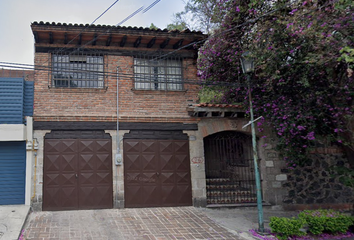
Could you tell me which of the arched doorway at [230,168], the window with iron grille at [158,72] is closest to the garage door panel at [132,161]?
the window with iron grille at [158,72]

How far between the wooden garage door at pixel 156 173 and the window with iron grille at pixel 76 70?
7.53 ft

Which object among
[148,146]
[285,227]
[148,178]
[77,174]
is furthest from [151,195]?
[285,227]

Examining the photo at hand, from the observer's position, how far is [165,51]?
1034cm

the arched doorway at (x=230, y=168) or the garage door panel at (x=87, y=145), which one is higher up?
the garage door panel at (x=87, y=145)

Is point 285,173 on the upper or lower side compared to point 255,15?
lower

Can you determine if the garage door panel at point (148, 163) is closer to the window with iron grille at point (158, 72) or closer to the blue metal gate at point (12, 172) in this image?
the window with iron grille at point (158, 72)

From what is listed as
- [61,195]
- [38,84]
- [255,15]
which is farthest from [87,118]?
[255,15]

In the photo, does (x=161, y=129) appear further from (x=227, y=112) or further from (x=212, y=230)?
(x=212, y=230)

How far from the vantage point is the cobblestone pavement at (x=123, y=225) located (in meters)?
7.01

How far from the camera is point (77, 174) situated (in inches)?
357

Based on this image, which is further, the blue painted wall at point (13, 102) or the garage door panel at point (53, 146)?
the garage door panel at point (53, 146)

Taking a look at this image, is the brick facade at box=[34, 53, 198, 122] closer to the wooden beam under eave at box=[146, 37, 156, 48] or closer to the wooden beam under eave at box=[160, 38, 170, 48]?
the wooden beam under eave at box=[146, 37, 156, 48]

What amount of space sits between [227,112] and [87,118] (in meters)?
4.62

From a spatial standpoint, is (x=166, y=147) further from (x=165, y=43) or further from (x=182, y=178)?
(x=165, y=43)
